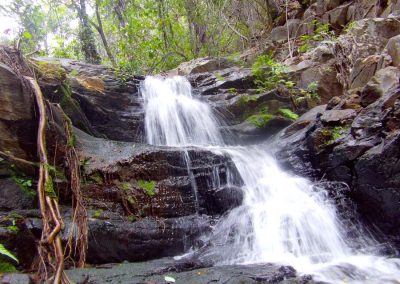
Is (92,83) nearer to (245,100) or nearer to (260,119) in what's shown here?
(245,100)

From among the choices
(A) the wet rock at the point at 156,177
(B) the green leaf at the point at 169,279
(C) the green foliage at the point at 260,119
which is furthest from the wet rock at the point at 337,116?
(B) the green leaf at the point at 169,279

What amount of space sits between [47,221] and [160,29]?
1124 centimetres

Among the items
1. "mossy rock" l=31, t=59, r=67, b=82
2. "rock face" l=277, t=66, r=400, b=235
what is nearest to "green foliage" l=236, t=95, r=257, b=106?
"rock face" l=277, t=66, r=400, b=235

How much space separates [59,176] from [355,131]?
4.83 m

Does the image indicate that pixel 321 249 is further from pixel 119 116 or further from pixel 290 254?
pixel 119 116

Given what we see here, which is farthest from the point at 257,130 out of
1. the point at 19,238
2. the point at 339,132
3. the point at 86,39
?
the point at 86,39

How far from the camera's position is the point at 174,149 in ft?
19.1

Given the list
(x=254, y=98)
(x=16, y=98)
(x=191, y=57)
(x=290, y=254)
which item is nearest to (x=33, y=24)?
(x=191, y=57)

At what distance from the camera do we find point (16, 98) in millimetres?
4391

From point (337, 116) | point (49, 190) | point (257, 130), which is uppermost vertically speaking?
point (257, 130)

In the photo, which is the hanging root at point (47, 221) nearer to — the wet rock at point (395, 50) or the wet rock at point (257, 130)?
the wet rock at point (257, 130)

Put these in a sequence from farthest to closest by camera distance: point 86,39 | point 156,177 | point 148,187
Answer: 1. point 86,39
2. point 156,177
3. point 148,187

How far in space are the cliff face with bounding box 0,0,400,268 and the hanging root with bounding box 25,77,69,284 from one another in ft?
1.00

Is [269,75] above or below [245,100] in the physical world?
above
